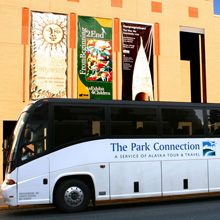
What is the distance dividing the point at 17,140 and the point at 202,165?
5.87 m

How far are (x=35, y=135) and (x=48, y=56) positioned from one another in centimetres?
1123

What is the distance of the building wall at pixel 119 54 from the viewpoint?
19344 mm

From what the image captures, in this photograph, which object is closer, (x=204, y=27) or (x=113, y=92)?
(x=113, y=92)

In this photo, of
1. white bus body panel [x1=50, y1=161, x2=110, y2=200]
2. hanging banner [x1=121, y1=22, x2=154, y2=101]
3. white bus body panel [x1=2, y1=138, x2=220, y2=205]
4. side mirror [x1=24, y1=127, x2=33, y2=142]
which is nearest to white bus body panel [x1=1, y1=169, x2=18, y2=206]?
white bus body panel [x1=2, y1=138, x2=220, y2=205]

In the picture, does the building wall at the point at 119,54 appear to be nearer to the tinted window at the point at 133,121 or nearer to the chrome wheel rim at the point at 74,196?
the tinted window at the point at 133,121

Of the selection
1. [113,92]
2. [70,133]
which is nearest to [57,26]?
[113,92]

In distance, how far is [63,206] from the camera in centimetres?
957

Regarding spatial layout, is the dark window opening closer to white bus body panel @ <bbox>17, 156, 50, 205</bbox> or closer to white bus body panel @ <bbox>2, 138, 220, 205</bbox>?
white bus body panel @ <bbox>2, 138, 220, 205</bbox>

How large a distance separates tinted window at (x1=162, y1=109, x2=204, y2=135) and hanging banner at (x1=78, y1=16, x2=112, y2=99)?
9.89m

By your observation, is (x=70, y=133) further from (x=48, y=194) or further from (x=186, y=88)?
(x=186, y=88)

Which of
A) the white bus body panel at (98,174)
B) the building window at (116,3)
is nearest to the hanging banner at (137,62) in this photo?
the building window at (116,3)

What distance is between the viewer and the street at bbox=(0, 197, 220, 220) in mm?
8922

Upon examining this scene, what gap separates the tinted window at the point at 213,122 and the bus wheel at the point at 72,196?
4.53 m

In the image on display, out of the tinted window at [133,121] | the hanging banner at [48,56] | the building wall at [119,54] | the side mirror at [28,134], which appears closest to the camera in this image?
Result: the side mirror at [28,134]
